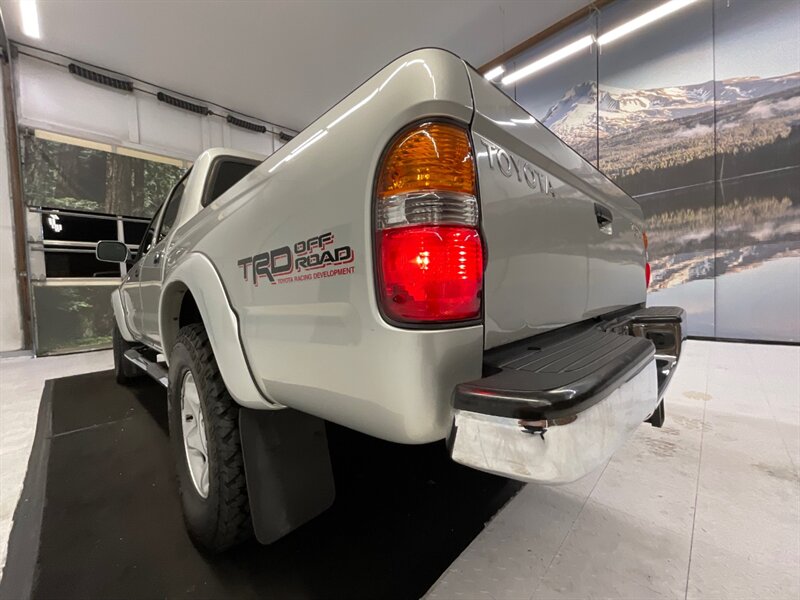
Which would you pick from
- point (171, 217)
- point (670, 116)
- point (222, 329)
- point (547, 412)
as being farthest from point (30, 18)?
point (670, 116)

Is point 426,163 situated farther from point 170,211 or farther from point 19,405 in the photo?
point 19,405

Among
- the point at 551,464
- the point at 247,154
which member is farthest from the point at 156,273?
the point at 551,464

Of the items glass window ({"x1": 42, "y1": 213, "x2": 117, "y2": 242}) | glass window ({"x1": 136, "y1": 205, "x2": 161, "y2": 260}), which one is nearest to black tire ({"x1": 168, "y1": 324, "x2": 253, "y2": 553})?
glass window ({"x1": 136, "y1": 205, "x2": 161, "y2": 260})

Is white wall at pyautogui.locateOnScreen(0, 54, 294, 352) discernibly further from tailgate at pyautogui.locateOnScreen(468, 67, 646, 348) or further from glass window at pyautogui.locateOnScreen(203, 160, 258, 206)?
tailgate at pyautogui.locateOnScreen(468, 67, 646, 348)

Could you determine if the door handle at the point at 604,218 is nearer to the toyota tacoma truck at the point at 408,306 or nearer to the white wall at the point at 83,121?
the toyota tacoma truck at the point at 408,306

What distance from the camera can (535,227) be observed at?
3.12 ft

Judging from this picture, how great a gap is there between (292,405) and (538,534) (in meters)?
1.04

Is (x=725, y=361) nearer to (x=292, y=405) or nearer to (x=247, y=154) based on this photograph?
(x=292, y=405)

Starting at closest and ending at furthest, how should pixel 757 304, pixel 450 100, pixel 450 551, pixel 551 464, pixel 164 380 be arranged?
1. pixel 551 464
2. pixel 450 100
3. pixel 450 551
4. pixel 164 380
5. pixel 757 304

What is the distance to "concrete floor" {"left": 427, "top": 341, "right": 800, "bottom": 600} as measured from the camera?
42.1 inches

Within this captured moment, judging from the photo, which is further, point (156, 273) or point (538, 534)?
point (156, 273)

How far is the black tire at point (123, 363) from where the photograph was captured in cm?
346

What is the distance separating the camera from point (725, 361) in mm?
3701

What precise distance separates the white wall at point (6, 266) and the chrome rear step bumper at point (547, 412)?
7569 mm
